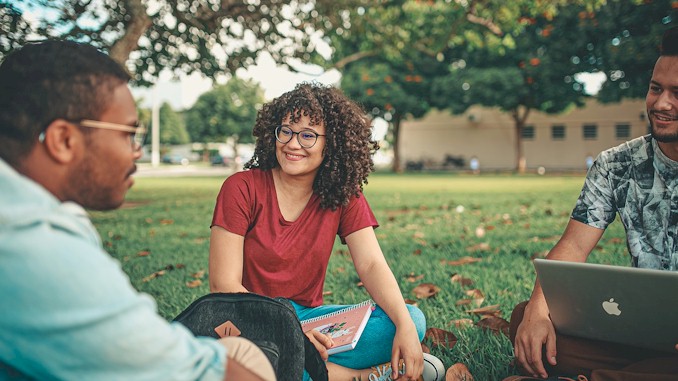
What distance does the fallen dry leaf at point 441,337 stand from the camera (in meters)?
3.07

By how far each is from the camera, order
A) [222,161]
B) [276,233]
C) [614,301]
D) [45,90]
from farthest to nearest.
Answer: [222,161] → [276,233] → [614,301] → [45,90]

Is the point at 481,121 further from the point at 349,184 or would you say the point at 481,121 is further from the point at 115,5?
the point at 349,184

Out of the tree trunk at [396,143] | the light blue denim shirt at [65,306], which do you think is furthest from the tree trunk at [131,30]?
the tree trunk at [396,143]

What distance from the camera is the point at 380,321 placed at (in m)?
2.64

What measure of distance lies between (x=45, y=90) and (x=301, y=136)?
1.57 m

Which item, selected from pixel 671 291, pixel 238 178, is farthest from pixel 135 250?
pixel 671 291

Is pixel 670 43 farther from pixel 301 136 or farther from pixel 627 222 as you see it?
pixel 301 136

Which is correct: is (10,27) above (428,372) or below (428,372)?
above

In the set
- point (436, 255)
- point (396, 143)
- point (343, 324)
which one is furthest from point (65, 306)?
point (396, 143)

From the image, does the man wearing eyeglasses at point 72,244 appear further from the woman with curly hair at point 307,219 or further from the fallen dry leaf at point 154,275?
the fallen dry leaf at point 154,275

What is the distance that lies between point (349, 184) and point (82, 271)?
184cm

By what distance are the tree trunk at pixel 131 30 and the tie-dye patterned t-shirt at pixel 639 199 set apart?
738 cm

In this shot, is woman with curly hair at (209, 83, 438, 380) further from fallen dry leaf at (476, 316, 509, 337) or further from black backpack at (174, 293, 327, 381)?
fallen dry leaf at (476, 316, 509, 337)

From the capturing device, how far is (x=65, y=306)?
1.08 m
